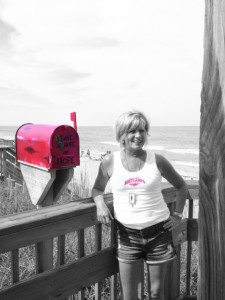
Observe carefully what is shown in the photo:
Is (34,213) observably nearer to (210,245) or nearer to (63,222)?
(63,222)

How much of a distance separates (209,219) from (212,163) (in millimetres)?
211

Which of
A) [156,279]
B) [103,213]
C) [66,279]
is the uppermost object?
[103,213]

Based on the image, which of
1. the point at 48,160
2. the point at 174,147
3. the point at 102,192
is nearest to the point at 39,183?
the point at 48,160

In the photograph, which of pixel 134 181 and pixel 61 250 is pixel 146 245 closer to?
pixel 134 181

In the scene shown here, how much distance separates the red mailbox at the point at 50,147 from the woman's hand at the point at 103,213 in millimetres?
402

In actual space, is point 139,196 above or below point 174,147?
above

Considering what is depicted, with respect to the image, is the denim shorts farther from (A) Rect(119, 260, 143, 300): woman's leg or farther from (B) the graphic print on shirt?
(B) the graphic print on shirt

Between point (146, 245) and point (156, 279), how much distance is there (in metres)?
0.22

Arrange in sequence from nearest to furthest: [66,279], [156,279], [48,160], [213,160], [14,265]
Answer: [213,160] < [14,265] < [66,279] < [156,279] < [48,160]

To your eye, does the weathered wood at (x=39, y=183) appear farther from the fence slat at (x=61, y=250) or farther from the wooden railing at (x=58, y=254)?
the fence slat at (x=61, y=250)

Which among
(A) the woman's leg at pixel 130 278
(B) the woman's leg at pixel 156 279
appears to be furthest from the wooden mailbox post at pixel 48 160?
(B) the woman's leg at pixel 156 279

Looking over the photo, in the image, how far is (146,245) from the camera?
6.31 ft

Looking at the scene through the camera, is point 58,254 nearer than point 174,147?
Yes

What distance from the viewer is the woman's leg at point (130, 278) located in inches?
76.9
